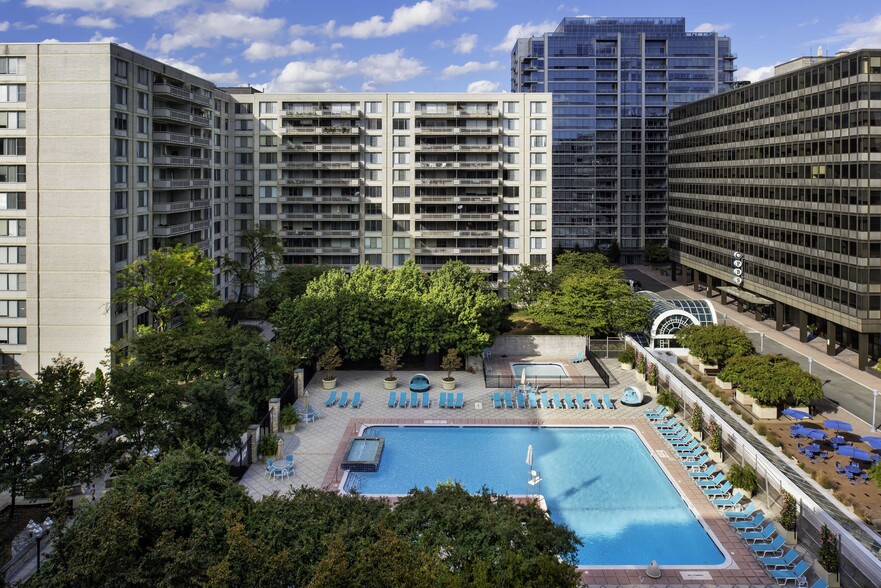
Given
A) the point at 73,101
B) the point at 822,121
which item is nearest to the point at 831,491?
the point at 822,121

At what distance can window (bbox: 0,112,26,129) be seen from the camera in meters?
51.0

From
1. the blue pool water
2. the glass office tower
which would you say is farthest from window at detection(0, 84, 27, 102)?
the glass office tower

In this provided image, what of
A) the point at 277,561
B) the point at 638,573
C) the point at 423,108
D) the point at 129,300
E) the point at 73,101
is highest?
the point at 423,108

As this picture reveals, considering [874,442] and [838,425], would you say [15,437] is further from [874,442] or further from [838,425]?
[838,425]

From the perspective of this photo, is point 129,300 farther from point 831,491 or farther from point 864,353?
point 864,353

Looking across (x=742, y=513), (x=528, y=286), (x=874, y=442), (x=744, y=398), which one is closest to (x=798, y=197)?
(x=528, y=286)

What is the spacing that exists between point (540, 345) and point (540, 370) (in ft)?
14.0

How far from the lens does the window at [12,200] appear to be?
51281mm

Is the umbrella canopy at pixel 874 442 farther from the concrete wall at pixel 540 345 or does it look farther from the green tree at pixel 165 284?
the green tree at pixel 165 284

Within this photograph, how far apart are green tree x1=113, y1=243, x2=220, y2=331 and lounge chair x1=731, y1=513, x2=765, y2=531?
36.4m

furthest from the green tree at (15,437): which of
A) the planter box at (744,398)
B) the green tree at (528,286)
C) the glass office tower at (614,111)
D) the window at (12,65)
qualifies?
the glass office tower at (614,111)

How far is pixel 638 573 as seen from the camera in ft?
92.6

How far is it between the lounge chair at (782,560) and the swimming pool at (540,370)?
2757 centimetres

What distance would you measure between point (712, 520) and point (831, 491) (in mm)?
5837
